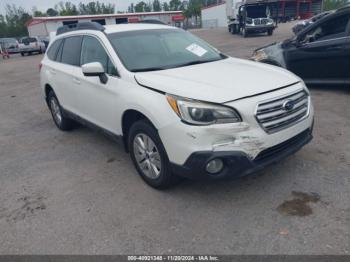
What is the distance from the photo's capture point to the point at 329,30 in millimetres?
6164

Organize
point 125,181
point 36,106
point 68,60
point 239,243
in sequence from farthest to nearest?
point 36,106 → point 68,60 → point 125,181 → point 239,243

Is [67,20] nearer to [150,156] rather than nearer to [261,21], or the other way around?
[261,21]

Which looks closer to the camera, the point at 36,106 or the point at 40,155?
the point at 40,155

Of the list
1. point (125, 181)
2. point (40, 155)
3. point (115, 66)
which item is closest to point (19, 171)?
point (40, 155)

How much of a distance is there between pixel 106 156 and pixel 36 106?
443cm

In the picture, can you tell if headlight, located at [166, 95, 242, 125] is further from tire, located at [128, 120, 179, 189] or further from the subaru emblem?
the subaru emblem

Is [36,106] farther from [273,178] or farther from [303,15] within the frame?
[303,15]

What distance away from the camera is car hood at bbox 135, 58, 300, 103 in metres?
2.88

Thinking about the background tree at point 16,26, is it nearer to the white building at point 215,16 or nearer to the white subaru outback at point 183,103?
the white building at point 215,16

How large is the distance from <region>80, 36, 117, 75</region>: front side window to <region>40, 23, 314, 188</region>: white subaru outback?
1cm

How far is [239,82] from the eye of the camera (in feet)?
10.2

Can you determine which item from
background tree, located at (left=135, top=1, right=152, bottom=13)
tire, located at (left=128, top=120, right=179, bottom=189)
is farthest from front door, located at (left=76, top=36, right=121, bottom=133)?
background tree, located at (left=135, top=1, right=152, bottom=13)

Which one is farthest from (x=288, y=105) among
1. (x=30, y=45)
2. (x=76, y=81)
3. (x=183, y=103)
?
(x=30, y=45)

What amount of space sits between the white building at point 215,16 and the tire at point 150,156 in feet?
175
